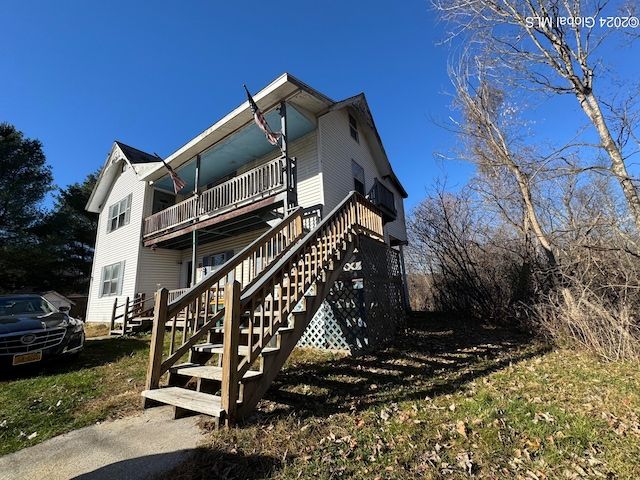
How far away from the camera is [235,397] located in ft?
9.41

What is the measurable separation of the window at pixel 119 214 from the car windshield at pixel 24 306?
890cm

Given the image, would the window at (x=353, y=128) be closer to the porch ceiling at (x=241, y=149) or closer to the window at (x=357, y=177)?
the window at (x=357, y=177)

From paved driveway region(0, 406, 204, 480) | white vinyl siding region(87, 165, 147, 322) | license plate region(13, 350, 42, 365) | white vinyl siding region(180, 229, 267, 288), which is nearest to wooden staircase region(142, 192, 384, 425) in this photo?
paved driveway region(0, 406, 204, 480)

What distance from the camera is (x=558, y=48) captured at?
5.92 m

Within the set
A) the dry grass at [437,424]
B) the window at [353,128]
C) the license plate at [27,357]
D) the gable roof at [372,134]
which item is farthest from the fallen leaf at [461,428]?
the window at [353,128]

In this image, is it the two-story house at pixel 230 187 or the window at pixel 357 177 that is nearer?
the two-story house at pixel 230 187

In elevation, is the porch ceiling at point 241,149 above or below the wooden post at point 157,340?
above

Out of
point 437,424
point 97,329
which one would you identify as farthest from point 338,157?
point 97,329

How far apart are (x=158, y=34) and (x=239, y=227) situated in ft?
23.8

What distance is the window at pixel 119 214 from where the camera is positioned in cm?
1503

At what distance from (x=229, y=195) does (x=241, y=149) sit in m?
2.42

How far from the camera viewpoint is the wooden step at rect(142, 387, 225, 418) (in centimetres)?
279

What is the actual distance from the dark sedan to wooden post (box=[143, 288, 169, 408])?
154 inches

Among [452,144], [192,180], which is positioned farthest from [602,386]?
[192,180]
